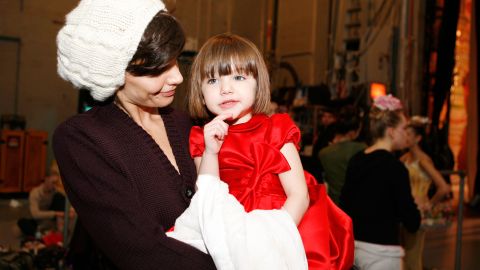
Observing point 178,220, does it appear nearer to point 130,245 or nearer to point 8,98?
point 130,245

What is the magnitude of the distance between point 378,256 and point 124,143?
238 centimetres

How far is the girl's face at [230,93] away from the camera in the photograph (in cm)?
158

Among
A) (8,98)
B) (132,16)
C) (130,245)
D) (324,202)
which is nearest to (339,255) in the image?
(324,202)

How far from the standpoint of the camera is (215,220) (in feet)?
4.20

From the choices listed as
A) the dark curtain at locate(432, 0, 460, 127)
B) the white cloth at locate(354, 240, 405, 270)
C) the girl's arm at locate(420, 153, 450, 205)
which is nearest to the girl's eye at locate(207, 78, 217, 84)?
the white cloth at locate(354, 240, 405, 270)

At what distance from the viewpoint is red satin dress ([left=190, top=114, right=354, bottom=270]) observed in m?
Result: 1.50

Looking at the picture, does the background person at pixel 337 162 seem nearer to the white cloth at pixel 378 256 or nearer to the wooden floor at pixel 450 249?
the white cloth at pixel 378 256

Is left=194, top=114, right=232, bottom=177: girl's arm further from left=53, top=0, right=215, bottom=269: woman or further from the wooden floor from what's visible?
the wooden floor

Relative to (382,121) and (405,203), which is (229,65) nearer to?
(405,203)

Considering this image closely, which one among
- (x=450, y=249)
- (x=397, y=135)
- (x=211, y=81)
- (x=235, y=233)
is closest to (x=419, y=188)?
(x=397, y=135)

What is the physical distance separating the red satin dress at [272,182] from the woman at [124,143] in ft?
0.51

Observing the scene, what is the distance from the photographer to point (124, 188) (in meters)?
1.31

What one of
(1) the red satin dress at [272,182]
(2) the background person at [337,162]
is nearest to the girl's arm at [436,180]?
(2) the background person at [337,162]

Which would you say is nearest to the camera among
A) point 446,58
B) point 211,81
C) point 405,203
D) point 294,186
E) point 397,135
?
point 294,186
